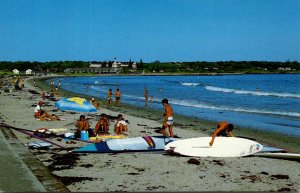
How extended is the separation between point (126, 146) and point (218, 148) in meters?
2.97

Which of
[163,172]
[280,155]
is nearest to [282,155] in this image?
[280,155]

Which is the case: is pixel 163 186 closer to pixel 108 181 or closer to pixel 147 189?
pixel 147 189

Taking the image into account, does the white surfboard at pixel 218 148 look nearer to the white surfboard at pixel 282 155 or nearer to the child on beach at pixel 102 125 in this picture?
the white surfboard at pixel 282 155

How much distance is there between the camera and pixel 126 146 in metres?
12.5

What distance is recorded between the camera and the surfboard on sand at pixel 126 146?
12180mm

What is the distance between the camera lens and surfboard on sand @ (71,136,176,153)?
12180 millimetres

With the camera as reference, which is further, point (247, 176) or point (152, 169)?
point (152, 169)

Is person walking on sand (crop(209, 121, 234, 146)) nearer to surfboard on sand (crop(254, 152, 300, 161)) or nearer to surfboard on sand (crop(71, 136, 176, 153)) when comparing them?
surfboard on sand (crop(254, 152, 300, 161))

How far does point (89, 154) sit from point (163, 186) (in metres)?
4.02

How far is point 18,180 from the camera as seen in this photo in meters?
8.62

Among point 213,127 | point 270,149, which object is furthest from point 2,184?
point 213,127

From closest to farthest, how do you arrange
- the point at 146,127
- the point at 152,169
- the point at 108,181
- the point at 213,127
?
the point at 108,181
the point at 152,169
the point at 146,127
the point at 213,127

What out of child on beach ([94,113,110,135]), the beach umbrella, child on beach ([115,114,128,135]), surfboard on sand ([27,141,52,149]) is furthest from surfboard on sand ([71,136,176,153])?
the beach umbrella

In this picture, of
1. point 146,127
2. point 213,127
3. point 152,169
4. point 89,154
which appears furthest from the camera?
point 213,127
